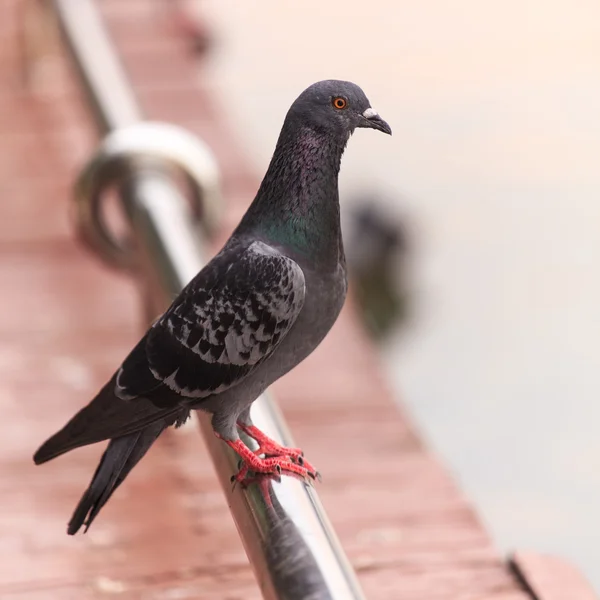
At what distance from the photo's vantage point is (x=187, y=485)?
2391 millimetres

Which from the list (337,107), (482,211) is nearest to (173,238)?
(337,107)

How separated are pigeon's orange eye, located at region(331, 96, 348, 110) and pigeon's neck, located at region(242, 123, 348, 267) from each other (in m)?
0.05

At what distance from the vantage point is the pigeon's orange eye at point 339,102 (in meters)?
1.25

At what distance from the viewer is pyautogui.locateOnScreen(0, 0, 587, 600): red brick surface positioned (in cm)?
205

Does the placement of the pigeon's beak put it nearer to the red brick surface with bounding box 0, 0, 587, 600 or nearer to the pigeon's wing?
the pigeon's wing

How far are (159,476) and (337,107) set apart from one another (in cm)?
135

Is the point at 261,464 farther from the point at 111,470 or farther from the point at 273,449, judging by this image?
the point at 111,470

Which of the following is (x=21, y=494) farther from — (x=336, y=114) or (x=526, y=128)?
(x=526, y=128)

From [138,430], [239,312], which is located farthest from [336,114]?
[138,430]

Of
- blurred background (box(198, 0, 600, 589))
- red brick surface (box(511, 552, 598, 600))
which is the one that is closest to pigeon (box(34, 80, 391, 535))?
red brick surface (box(511, 552, 598, 600))

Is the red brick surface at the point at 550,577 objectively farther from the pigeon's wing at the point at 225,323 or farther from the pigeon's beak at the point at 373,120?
the pigeon's beak at the point at 373,120

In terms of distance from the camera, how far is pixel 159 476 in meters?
2.42

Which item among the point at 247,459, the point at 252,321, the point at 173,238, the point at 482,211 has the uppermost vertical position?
the point at 482,211

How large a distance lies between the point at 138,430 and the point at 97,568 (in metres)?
0.69
